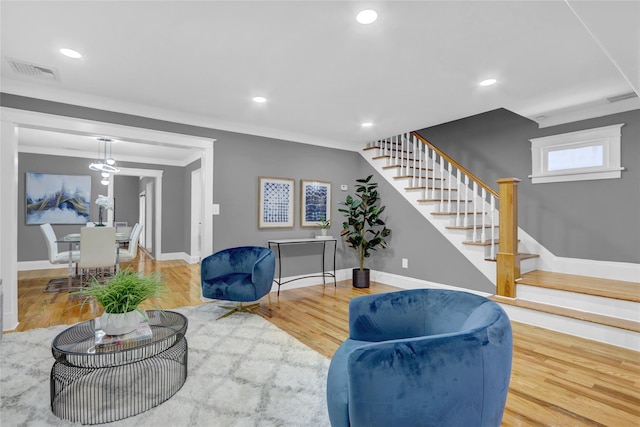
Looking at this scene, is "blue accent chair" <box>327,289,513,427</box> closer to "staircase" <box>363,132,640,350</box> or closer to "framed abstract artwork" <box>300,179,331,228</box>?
"staircase" <box>363,132,640,350</box>

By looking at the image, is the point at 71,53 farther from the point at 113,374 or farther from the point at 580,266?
the point at 580,266

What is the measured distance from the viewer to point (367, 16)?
6.61 ft

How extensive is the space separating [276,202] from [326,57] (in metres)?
2.58

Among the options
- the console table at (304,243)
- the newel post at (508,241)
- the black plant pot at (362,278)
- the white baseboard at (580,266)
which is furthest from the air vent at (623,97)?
the console table at (304,243)

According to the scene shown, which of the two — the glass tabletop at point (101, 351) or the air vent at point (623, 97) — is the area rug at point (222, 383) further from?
the air vent at point (623, 97)

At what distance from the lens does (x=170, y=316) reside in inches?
91.8

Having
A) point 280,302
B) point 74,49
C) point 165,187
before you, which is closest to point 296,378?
point 280,302

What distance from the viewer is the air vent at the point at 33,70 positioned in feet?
8.68

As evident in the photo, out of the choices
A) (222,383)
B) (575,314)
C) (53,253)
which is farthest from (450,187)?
(53,253)

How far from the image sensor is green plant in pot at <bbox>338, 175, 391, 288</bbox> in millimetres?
5047

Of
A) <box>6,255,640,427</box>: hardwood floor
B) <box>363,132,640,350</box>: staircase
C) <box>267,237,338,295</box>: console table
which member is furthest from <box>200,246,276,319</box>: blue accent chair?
<box>363,132,640,350</box>: staircase

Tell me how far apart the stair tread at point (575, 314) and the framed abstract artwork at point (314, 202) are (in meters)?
2.72

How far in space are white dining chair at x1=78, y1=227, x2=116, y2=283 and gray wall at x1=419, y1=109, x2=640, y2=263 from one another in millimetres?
5483

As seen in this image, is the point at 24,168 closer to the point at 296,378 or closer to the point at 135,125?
the point at 135,125
